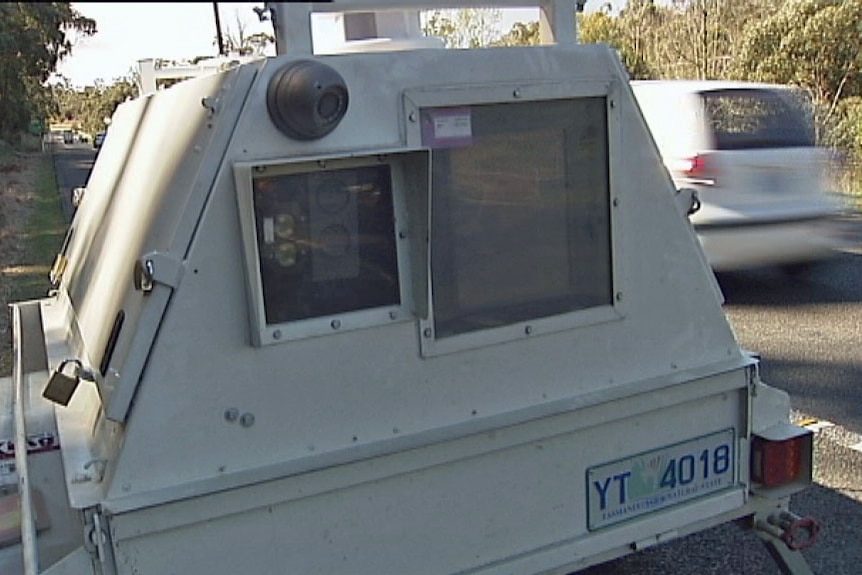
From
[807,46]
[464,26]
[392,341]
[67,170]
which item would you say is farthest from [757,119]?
[67,170]

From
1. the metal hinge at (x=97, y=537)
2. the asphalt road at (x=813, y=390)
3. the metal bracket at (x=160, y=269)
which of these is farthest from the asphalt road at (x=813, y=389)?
the metal bracket at (x=160, y=269)

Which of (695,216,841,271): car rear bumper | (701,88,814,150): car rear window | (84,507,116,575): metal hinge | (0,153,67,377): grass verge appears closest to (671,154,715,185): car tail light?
(701,88,814,150): car rear window

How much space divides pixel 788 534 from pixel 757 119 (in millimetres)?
5904

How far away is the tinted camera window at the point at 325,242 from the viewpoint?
6.36ft

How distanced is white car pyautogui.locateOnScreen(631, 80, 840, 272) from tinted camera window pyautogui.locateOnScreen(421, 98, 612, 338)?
554 centimetres

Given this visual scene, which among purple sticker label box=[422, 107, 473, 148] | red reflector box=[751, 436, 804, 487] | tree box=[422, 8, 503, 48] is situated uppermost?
tree box=[422, 8, 503, 48]

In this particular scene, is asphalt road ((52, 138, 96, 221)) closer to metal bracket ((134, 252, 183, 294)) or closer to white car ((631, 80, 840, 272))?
white car ((631, 80, 840, 272))

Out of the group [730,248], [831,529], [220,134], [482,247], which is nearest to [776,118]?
[730,248]

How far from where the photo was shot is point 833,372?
19.2ft

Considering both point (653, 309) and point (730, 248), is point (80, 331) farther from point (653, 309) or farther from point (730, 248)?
point (730, 248)

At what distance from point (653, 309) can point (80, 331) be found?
1710 mm

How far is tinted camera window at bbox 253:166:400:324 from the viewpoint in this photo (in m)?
1.94

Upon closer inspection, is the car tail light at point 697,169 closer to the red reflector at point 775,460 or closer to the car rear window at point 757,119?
the car rear window at point 757,119

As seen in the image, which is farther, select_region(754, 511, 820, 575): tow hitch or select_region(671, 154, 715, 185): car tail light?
select_region(671, 154, 715, 185): car tail light
